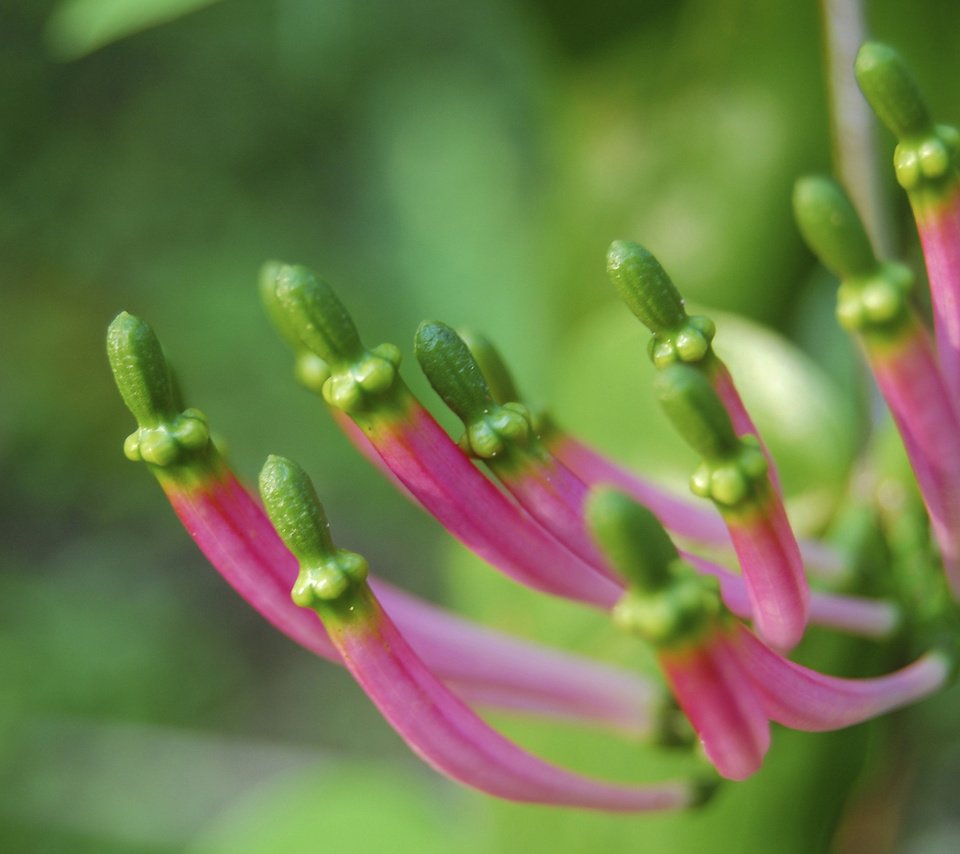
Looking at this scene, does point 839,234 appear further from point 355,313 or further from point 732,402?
point 355,313

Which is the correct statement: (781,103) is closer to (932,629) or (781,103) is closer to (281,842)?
(932,629)

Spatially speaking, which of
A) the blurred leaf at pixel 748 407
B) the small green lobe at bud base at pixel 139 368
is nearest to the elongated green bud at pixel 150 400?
the small green lobe at bud base at pixel 139 368

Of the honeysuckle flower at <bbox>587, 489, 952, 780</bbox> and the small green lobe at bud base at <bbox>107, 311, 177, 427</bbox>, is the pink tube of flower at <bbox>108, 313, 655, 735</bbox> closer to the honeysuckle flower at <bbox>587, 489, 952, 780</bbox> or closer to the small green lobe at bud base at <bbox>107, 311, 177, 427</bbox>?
the small green lobe at bud base at <bbox>107, 311, 177, 427</bbox>

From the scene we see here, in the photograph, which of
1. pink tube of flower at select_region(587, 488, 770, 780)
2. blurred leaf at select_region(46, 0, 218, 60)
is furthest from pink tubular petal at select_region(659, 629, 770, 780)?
blurred leaf at select_region(46, 0, 218, 60)

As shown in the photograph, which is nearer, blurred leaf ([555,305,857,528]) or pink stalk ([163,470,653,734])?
pink stalk ([163,470,653,734])

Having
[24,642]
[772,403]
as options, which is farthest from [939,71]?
[24,642]

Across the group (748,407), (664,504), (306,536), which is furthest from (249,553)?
(748,407)
